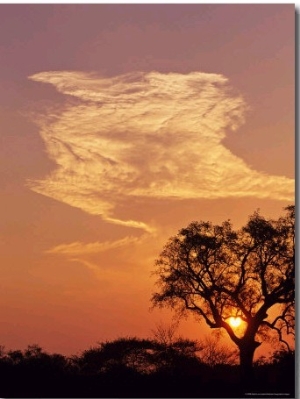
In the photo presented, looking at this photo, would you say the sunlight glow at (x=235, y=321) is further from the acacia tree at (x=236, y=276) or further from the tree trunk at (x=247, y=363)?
the tree trunk at (x=247, y=363)

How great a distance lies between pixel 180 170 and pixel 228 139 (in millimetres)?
975

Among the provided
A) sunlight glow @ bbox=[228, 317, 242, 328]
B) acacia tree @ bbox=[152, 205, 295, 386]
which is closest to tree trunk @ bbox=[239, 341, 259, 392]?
acacia tree @ bbox=[152, 205, 295, 386]

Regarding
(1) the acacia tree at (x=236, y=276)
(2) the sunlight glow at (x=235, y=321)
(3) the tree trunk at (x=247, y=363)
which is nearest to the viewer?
(3) the tree trunk at (x=247, y=363)

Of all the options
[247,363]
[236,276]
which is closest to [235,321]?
[236,276]

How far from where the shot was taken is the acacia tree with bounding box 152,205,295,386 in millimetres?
16469

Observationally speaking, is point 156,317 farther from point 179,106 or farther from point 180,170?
point 179,106

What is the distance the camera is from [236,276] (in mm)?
17688

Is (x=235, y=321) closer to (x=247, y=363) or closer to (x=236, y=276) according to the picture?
(x=236, y=276)

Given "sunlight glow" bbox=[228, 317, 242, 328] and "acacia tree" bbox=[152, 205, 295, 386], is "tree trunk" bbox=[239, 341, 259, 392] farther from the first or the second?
"sunlight glow" bbox=[228, 317, 242, 328]

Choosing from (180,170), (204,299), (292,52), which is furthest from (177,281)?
(292,52)

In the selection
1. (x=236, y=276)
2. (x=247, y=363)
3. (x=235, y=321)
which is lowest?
(x=247, y=363)

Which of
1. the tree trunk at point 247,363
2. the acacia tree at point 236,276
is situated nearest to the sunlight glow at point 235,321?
the acacia tree at point 236,276

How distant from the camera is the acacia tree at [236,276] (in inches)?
648

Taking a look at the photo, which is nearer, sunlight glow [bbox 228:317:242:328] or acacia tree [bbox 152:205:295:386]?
acacia tree [bbox 152:205:295:386]
